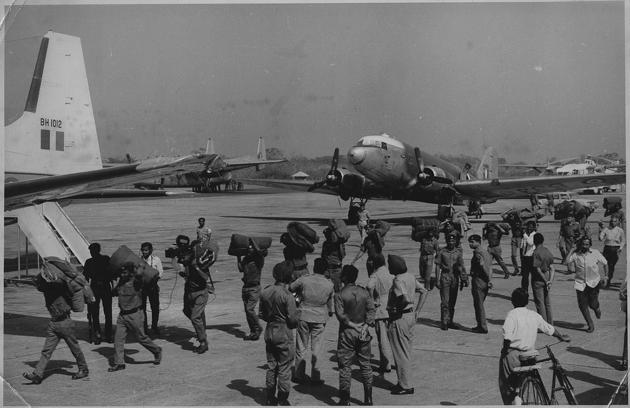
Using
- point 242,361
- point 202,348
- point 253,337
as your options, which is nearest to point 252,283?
point 253,337

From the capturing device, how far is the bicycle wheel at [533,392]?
24.4ft

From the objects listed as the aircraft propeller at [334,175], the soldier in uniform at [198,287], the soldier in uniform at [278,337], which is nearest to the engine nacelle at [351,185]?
the aircraft propeller at [334,175]

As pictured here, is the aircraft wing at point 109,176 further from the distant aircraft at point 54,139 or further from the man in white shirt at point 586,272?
the man in white shirt at point 586,272

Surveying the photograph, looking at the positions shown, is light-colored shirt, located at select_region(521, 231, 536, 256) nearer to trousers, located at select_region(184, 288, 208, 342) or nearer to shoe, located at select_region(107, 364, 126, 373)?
trousers, located at select_region(184, 288, 208, 342)

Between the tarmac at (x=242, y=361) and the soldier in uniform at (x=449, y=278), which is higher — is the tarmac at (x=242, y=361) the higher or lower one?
the lower one

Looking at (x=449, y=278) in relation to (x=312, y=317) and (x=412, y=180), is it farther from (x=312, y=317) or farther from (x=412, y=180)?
(x=412, y=180)

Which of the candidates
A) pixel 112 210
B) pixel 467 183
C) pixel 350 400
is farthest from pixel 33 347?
pixel 112 210

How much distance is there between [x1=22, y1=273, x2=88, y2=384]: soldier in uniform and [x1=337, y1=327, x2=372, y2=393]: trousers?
402cm

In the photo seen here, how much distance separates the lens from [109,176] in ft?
35.1

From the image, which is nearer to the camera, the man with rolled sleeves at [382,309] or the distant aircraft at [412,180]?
the man with rolled sleeves at [382,309]

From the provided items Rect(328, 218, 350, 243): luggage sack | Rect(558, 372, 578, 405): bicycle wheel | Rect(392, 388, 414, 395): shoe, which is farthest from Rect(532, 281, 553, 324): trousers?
Rect(558, 372, 578, 405): bicycle wheel

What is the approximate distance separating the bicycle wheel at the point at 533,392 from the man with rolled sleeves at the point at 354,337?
1.92 m

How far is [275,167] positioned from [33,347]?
280ft

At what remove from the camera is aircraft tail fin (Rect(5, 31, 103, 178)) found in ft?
57.9
